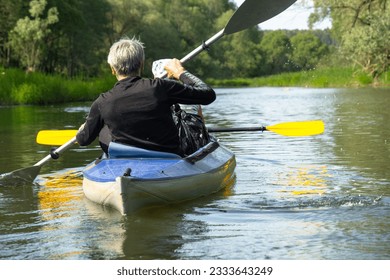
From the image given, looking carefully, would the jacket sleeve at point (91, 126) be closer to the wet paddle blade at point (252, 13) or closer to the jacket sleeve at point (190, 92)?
the jacket sleeve at point (190, 92)

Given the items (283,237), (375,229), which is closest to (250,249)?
(283,237)

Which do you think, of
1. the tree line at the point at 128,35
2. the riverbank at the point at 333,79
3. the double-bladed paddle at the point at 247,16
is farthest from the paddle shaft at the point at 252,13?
the riverbank at the point at 333,79

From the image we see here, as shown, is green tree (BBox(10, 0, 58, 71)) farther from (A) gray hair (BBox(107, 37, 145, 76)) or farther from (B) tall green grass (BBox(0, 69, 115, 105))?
(A) gray hair (BBox(107, 37, 145, 76))

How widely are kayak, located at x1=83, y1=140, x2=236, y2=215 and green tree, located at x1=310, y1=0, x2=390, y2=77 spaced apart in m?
22.5

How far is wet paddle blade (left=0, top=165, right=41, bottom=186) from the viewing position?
6.93 metres

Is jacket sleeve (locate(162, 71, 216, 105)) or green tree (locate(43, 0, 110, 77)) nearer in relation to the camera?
jacket sleeve (locate(162, 71, 216, 105))

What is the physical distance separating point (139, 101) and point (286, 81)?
39.2 meters

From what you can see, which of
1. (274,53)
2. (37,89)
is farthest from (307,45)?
(37,89)

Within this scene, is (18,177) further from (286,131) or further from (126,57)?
(286,131)

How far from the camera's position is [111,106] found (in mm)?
5336

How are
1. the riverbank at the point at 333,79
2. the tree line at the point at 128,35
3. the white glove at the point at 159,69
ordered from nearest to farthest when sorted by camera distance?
1. the white glove at the point at 159,69
2. the tree line at the point at 128,35
3. the riverbank at the point at 333,79

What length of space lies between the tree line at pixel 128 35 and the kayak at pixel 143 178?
74.6 feet

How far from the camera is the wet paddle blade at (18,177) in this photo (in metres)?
6.93

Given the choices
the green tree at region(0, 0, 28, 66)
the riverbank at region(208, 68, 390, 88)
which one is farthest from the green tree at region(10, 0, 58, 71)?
the riverbank at region(208, 68, 390, 88)
